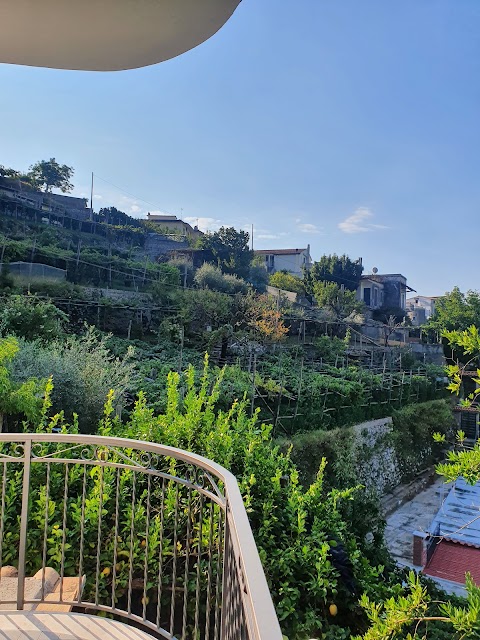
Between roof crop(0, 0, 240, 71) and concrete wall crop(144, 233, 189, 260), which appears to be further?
concrete wall crop(144, 233, 189, 260)

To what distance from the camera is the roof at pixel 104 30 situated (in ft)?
4.49

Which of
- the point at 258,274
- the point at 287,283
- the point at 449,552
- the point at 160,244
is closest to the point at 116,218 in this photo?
the point at 160,244

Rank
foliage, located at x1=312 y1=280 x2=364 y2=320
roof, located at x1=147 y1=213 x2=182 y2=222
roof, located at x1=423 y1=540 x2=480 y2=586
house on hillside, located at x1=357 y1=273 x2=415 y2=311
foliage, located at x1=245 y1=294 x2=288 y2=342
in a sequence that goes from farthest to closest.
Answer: house on hillside, located at x1=357 y1=273 x2=415 y2=311, roof, located at x1=147 y1=213 x2=182 y2=222, foliage, located at x1=312 y1=280 x2=364 y2=320, foliage, located at x1=245 y1=294 x2=288 y2=342, roof, located at x1=423 y1=540 x2=480 y2=586

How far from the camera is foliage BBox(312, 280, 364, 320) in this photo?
2008 cm

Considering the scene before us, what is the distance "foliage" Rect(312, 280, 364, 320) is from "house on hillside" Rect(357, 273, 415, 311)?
7691 millimetres

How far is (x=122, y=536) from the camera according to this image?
6.88 ft

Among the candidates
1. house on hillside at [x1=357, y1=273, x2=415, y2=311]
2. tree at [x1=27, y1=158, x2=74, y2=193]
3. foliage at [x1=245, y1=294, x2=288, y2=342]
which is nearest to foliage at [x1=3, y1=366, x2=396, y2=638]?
foliage at [x1=245, y1=294, x2=288, y2=342]

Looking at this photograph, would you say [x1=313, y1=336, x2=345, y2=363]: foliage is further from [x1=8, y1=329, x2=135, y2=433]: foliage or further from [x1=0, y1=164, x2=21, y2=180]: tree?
[x1=0, y1=164, x2=21, y2=180]: tree

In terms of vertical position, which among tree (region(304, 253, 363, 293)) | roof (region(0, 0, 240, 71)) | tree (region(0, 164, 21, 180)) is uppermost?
tree (region(0, 164, 21, 180))

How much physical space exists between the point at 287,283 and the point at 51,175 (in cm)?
1384

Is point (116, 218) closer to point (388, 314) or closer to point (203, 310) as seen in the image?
point (203, 310)

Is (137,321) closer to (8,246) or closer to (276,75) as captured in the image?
(8,246)

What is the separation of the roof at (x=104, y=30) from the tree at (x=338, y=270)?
23296mm

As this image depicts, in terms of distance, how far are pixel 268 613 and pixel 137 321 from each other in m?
11.9
